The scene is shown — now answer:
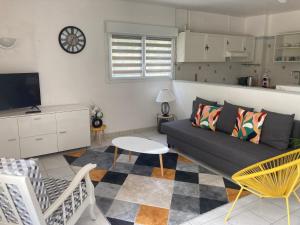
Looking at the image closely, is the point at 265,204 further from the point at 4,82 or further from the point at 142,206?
the point at 4,82

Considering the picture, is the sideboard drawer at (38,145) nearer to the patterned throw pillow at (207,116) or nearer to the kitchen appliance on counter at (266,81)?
the patterned throw pillow at (207,116)

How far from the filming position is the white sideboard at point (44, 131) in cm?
342

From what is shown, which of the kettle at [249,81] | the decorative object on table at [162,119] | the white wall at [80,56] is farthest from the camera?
the kettle at [249,81]

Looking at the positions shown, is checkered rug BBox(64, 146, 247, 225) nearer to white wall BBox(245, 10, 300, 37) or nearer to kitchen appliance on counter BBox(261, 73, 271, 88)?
kitchen appliance on counter BBox(261, 73, 271, 88)

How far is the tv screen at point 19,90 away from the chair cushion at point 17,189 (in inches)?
86.3

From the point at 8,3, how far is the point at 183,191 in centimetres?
346

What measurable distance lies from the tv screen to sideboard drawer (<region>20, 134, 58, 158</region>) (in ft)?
1.71

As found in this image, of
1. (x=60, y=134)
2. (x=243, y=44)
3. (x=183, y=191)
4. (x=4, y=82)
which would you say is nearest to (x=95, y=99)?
(x=60, y=134)

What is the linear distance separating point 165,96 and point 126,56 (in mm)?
1039

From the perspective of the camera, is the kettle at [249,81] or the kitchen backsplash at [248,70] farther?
the kettle at [249,81]

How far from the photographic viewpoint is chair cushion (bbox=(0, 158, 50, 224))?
152 centimetres

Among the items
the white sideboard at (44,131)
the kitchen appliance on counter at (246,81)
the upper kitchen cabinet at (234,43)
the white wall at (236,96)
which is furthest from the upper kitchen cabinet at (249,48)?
the white sideboard at (44,131)

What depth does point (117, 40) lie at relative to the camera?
4.49m

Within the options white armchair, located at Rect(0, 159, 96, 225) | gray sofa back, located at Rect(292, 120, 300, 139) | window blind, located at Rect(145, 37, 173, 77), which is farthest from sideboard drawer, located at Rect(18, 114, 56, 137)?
gray sofa back, located at Rect(292, 120, 300, 139)
